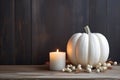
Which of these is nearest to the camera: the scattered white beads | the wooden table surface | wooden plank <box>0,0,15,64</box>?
the wooden table surface

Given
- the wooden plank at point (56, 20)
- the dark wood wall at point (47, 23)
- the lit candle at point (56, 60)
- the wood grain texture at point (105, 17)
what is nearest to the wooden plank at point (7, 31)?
the dark wood wall at point (47, 23)

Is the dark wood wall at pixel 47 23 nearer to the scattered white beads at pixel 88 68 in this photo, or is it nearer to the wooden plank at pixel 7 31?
the wooden plank at pixel 7 31

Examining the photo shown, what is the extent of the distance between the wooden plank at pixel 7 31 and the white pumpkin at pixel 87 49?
34 centimetres

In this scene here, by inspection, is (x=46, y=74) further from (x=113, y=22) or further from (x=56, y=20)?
(x=113, y=22)

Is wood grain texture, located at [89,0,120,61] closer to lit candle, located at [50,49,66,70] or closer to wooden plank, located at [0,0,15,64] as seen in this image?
lit candle, located at [50,49,66,70]

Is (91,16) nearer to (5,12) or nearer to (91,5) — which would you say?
(91,5)

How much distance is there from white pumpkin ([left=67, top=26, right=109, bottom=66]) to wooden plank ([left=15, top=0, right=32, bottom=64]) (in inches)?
10.6

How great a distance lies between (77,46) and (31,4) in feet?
1.16

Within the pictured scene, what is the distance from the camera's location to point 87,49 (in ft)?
3.93

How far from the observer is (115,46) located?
1416mm

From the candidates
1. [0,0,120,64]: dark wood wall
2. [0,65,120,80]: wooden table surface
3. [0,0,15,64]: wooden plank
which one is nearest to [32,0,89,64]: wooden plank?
[0,0,120,64]: dark wood wall

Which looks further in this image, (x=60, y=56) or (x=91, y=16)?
(x=91, y=16)

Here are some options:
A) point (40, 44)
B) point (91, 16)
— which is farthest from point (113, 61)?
point (40, 44)

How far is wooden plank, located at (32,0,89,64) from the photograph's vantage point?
1395 mm
